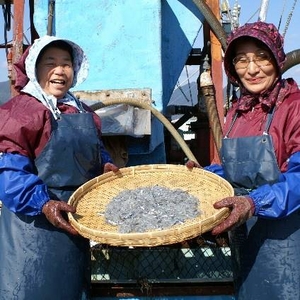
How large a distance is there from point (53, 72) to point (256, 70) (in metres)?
0.84

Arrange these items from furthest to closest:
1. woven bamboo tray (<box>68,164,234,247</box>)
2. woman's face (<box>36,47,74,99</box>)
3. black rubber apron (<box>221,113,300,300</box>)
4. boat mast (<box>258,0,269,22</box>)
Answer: boat mast (<box>258,0,269,22</box>) → woman's face (<box>36,47,74,99</box>) → black rubber apron (<box>221,113,300,300</box>) → woven bamboo tray (<box>68,164,234,247</box>)

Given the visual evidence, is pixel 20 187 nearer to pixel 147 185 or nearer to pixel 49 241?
pixel 49 241

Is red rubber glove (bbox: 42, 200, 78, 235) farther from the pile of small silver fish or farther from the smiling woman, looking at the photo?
the pile of small silver fish

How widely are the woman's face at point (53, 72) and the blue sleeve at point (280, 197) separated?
3.07 feet

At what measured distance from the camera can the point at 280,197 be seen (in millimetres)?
1820

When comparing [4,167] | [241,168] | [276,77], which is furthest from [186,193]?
[4,167]

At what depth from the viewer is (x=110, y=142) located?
10.5ft

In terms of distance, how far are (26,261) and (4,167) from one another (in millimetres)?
408

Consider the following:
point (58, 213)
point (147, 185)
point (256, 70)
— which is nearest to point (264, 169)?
point (256, 70)

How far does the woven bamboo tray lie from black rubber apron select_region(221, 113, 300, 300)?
97 millimetres

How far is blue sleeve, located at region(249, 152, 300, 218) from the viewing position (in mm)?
1821

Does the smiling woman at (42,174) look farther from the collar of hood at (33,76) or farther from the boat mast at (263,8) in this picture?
the boat mast at (263,8)

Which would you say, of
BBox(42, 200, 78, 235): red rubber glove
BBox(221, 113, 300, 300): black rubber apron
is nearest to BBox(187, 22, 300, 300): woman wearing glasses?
BBox(221, 113, 300, 300): black rubber apron

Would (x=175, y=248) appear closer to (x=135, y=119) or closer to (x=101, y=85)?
(x=135, y=119)
